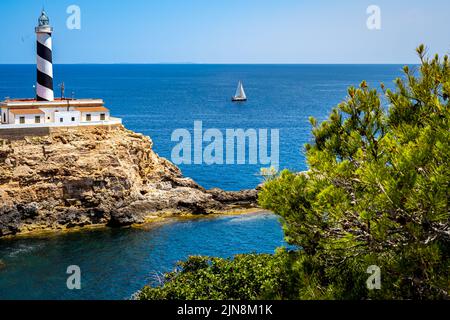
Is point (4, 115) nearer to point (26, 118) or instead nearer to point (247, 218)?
point (26, 118)

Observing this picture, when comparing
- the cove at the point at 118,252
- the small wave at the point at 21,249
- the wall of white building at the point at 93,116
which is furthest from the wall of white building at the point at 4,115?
the small wave at the point at 21,249

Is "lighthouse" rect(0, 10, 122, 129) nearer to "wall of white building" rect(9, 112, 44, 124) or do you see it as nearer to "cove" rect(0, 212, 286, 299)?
"wall of white building" rect(9, 112, 44, 124)

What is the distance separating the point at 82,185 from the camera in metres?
37.1

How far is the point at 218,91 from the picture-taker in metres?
146

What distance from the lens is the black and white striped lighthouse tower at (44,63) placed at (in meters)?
42.6

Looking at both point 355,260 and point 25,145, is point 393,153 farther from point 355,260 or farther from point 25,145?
point 25,145

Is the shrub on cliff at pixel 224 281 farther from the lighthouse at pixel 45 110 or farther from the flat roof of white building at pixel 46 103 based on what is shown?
the flat roof of white building at pixel 46 103

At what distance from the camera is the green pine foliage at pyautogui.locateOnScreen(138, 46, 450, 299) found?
9.02 m

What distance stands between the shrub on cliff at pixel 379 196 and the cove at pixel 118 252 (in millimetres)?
15117

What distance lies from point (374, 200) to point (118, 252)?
992 inches

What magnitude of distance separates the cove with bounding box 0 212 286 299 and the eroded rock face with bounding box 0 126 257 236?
1.46 metres

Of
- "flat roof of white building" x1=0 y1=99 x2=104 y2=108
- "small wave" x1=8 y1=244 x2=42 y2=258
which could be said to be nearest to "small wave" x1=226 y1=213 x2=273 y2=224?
"small wave" x1=8 y1=244 x2=42 y2=258

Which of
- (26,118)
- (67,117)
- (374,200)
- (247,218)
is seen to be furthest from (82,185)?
(374,200)

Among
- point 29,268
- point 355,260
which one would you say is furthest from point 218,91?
point 355,260
